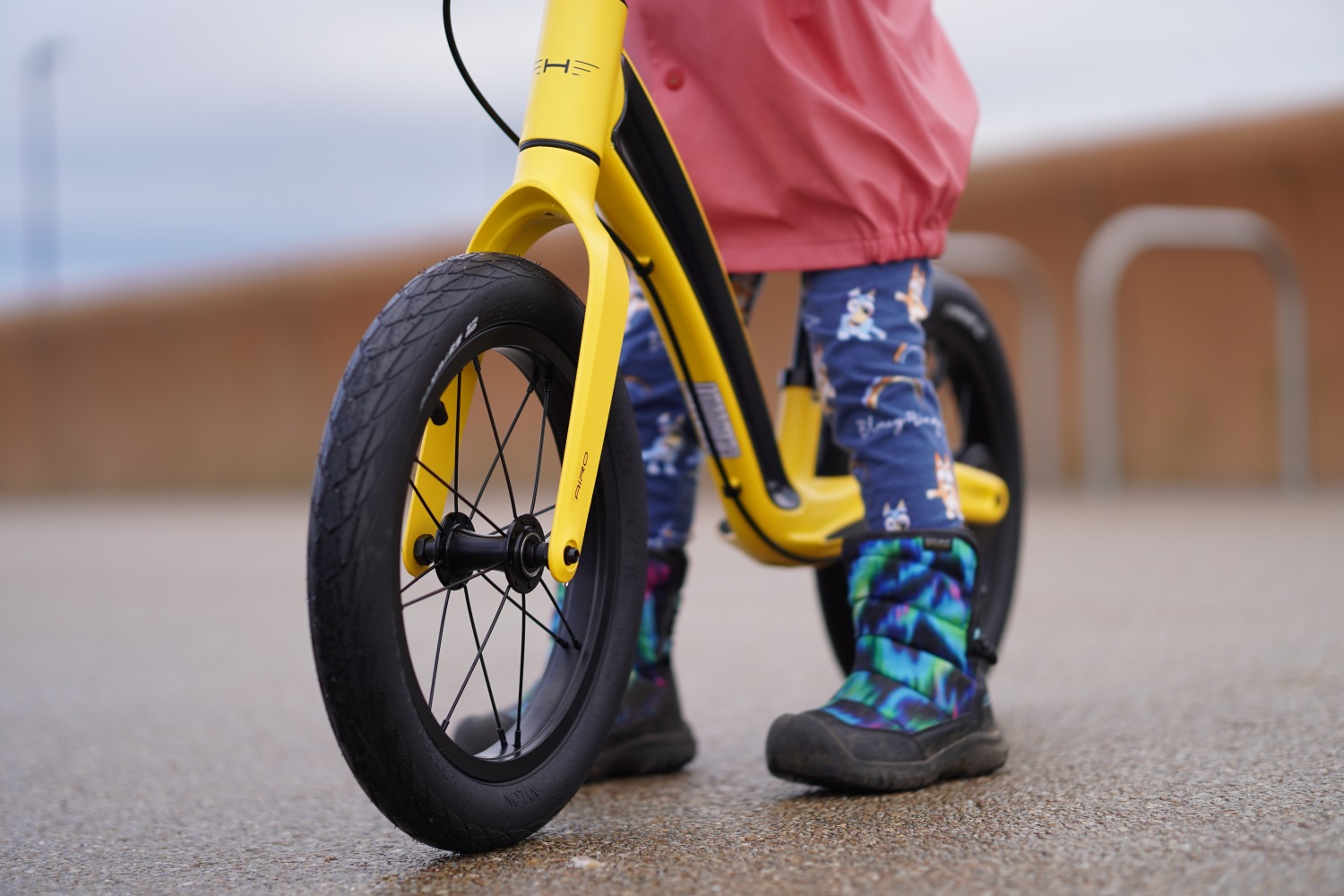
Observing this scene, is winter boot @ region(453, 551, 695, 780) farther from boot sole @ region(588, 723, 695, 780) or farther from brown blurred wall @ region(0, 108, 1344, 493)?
brown blurred wall @ region(0, 108, 1344, 493)

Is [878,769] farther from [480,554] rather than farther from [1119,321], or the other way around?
[1119,321]

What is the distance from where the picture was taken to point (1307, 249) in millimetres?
7086

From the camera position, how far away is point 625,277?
149 cm

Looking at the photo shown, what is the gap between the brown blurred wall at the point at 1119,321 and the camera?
22.8 feet

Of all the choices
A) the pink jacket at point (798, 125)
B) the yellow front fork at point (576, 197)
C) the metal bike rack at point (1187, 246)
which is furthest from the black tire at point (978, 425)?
the metal bike rack at point (1187, 246)

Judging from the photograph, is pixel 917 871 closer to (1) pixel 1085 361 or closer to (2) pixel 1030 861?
(2) pixel 1030 861

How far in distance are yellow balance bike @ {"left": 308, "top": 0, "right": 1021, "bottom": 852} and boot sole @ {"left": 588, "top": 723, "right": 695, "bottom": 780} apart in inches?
5.7

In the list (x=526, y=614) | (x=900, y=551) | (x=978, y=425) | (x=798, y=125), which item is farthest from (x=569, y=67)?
(x=978, y=425)

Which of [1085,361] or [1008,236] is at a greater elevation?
[1008,236]

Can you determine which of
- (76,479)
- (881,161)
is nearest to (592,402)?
(881,161)

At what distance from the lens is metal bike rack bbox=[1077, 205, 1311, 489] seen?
6.72m

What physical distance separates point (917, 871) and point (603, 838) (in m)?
0.34

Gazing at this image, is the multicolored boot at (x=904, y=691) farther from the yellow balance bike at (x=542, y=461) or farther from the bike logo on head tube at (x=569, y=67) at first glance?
the bike logo on head tube at (x=569, y=67)

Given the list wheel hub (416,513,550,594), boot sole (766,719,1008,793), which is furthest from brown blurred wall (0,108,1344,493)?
wheel hub (416,513,550,594)
